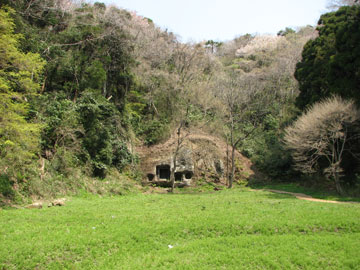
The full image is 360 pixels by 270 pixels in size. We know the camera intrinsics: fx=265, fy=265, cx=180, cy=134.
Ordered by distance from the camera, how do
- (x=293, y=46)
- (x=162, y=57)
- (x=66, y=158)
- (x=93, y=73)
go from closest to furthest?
(x=66, y=158), (x=93, y=73), (x=162, y=57), (x=293, y=46)

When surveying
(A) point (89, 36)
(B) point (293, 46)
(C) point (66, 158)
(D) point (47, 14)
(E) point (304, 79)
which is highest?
(B) point (293, 46)

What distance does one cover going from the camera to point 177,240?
25.0 ft

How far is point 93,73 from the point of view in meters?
21.2

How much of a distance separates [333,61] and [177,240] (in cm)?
1872

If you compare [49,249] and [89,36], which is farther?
[89,36]

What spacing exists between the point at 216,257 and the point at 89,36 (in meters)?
21.0

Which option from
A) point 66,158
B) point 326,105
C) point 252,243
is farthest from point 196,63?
point 252,243

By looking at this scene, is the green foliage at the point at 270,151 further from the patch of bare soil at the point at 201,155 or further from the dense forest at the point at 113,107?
the patch of bare soil at the point at 201,155

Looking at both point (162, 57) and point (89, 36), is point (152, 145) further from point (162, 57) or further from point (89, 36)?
point (162, 57)

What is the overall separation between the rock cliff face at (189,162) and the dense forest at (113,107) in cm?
139

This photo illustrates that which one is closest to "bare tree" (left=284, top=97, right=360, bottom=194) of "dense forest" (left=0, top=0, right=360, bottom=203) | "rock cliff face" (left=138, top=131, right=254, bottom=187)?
"dense forest" (left=0, top=0, right=360, bottom=203)

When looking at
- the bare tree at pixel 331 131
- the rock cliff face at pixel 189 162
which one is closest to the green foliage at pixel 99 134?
the rock cliff face at pixel 189 162

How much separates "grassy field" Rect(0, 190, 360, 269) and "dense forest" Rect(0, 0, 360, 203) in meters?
4.65

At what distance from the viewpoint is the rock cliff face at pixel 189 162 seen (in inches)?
954
